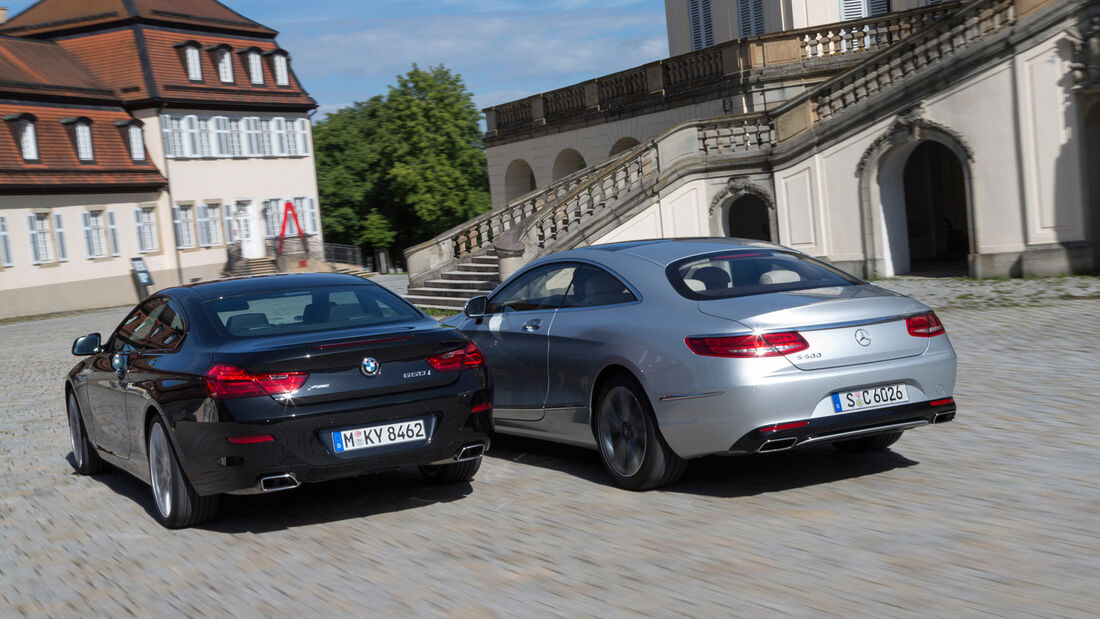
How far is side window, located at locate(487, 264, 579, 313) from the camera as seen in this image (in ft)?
26.7

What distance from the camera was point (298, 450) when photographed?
6.54 meters

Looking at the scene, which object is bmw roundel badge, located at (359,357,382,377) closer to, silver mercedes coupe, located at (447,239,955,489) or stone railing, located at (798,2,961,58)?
silver mercedes coupe, located at (447,239,955,489)

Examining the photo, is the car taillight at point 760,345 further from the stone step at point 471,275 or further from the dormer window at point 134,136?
the dormer window at point 134,136

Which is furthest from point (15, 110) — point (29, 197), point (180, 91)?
point (180, 91)

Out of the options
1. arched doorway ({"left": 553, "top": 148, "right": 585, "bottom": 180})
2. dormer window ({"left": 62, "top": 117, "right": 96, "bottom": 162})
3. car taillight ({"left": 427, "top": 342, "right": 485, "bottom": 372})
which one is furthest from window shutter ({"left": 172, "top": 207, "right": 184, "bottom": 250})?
car taillight ({"left": 427, "top": 342, "right": 485, "bottom": 372})

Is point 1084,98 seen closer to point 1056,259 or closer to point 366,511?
point 1056,259

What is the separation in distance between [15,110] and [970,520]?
46205 mm

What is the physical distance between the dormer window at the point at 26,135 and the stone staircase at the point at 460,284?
25811mm

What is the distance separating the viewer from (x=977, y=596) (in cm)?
468

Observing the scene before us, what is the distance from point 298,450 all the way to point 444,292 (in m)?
18.0

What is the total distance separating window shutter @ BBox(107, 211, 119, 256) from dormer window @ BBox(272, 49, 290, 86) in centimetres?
1197

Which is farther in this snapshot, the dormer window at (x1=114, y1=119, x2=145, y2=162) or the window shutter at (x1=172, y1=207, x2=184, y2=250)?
the window shutter at (x1=172, y1=207, x2=184, y2=250)

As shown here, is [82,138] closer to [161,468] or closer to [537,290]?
[537,290]

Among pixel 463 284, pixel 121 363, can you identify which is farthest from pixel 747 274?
pixel 463 284
